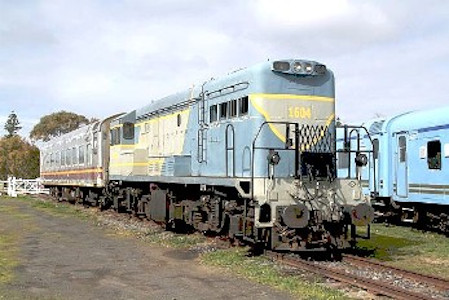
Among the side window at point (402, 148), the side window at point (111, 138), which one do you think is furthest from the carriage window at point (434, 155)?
the side window at point (111, 138)

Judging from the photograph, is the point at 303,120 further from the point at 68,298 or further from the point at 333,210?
the point at 68,298

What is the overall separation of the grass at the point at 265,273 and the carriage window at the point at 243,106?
2917mm

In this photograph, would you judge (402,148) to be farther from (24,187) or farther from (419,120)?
(24,187)

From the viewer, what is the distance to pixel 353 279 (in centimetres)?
891

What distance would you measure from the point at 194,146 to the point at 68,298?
6.64 meters

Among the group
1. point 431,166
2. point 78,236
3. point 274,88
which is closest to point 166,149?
point 78,236

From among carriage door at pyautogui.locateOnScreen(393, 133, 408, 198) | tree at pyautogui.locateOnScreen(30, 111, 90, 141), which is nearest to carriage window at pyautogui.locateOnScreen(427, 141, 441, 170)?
carriage door at pyautogui.locateOnScreen(393, 133, 408, 198)

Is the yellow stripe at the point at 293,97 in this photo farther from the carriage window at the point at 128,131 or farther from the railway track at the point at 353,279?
the carriage window at the point at 128,131

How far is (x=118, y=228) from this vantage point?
17484mm

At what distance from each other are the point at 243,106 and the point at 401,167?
797 centimetres

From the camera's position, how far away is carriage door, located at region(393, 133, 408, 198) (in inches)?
695

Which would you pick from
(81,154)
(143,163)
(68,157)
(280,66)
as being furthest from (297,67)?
(68,157)

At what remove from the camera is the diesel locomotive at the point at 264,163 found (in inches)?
427

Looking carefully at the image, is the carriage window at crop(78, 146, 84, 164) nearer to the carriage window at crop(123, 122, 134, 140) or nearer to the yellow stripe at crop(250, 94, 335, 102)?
the carriage window at crop(123, 122, 134, 140)
